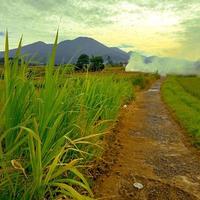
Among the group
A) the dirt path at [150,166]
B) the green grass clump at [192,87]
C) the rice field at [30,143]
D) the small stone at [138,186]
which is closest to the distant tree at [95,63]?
the dirt path at [150,166]

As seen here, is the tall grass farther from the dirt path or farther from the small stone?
the small stone

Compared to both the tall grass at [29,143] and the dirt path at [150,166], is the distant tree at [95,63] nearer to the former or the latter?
the dirt path at [150,166]

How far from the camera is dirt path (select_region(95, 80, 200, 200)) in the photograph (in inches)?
179

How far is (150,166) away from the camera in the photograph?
228 inches

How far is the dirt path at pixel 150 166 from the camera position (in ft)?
14.9

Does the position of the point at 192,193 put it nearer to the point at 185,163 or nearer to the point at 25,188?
the point at 185,163

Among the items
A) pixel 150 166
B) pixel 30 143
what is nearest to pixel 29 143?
pixel 30 143

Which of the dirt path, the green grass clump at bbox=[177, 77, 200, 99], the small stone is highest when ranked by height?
the small stone

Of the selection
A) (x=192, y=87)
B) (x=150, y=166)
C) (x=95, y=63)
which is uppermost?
Answer: (x=95, y=63)

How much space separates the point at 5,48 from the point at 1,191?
104 cm

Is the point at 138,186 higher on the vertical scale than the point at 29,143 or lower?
lower

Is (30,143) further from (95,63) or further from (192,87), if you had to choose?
(192,87)

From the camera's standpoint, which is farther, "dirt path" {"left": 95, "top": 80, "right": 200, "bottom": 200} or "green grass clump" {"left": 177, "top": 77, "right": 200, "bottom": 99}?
"green grass clump" {"left": 177, "top": 77, "right": 200, "bottom": 99}

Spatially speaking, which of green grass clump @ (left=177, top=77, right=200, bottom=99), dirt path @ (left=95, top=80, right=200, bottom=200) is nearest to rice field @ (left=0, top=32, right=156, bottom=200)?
dirt path @ (left=95, top=80, right=200, bottom=200)
